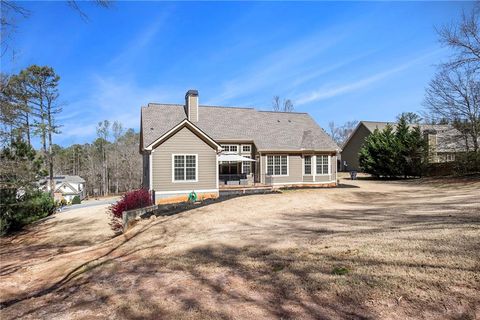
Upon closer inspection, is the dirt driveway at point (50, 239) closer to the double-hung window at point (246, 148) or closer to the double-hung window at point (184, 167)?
the double-hung window at point (184, 167)

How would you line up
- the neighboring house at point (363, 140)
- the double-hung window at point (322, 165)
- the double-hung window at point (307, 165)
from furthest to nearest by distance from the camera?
the neighboring house at point (363, 140) < the double-hung window at point (322, 165) < the double-hung window at point (307, 165)

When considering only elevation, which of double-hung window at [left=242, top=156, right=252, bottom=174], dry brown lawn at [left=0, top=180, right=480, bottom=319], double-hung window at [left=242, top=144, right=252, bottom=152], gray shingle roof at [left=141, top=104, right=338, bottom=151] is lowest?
dry brown lawn at [left=0, top=180, right=480, bottom=319]

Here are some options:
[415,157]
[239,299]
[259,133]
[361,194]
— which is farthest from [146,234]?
[415,157]

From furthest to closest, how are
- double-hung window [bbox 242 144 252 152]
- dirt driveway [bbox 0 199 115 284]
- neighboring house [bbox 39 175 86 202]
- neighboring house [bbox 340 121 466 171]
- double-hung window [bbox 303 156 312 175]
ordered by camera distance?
1. neighboring house [bbox 39 175 86 202]
2. neighboring house [bbox 340 121 466 171]
3. double-hung window [bbox 303 156 312 175]
4. double-hung window [bbox 242 144 252 152]
5. dirt driveway [bbox 0 199 115 284]

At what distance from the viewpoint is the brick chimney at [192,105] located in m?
25.4

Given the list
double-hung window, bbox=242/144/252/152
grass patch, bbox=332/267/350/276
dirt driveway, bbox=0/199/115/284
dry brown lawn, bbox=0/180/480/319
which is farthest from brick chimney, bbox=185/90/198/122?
grass patch, bbox=332/267/350/276

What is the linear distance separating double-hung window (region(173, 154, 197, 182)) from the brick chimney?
287 inches

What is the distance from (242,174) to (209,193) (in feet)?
17.8

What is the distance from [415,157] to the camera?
3047 centimetres

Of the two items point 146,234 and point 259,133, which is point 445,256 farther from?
point 259,133

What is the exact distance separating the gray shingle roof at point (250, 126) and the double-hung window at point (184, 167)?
486cm

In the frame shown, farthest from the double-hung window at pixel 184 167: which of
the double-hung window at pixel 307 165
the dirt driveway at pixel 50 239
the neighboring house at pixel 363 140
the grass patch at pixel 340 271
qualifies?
the neighboring house at pixel 363 140

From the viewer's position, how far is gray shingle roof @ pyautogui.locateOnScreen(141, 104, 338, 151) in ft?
80.1

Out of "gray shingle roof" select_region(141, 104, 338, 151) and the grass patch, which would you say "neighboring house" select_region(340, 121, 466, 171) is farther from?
the grass patch
